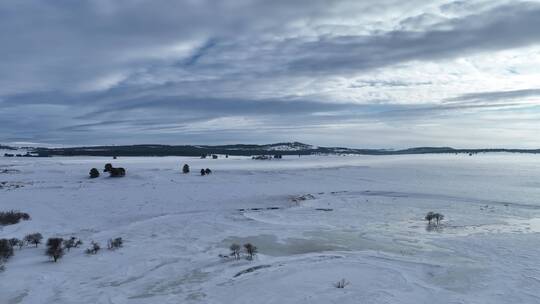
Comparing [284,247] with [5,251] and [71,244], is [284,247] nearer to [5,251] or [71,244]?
[71,244]

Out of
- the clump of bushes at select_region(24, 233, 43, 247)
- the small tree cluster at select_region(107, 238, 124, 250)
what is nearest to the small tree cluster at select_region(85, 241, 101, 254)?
the small tree cluster at select_region(107, 238, 124, 250)

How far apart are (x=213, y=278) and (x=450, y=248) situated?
27.6 ft

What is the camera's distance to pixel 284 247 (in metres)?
15.2

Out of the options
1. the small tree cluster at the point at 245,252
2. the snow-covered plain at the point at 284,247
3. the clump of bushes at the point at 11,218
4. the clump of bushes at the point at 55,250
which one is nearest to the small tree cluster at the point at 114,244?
the snow-covered plain at the point at 284,247

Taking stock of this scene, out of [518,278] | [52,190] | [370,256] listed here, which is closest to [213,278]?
[370,256]

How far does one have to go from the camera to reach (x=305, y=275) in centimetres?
1166

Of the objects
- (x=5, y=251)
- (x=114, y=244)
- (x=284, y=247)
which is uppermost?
(x=5, y=251)

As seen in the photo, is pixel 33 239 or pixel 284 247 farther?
pixel 33 239

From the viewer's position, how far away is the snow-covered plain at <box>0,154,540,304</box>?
1041 centimetres

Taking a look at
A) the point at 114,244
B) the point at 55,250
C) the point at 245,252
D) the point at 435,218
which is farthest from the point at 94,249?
the point at 435,218

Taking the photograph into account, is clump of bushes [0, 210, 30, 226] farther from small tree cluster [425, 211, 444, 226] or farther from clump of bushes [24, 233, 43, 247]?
small tree cluster [425, 211, 444, 226]

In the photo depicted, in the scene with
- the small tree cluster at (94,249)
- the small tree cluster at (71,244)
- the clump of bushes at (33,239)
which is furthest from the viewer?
the clump of bushes at (33,239)

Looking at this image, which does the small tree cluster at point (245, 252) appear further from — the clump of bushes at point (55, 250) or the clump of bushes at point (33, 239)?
the clump of bushes at point (33, 239)

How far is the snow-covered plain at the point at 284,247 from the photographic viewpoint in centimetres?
1041
